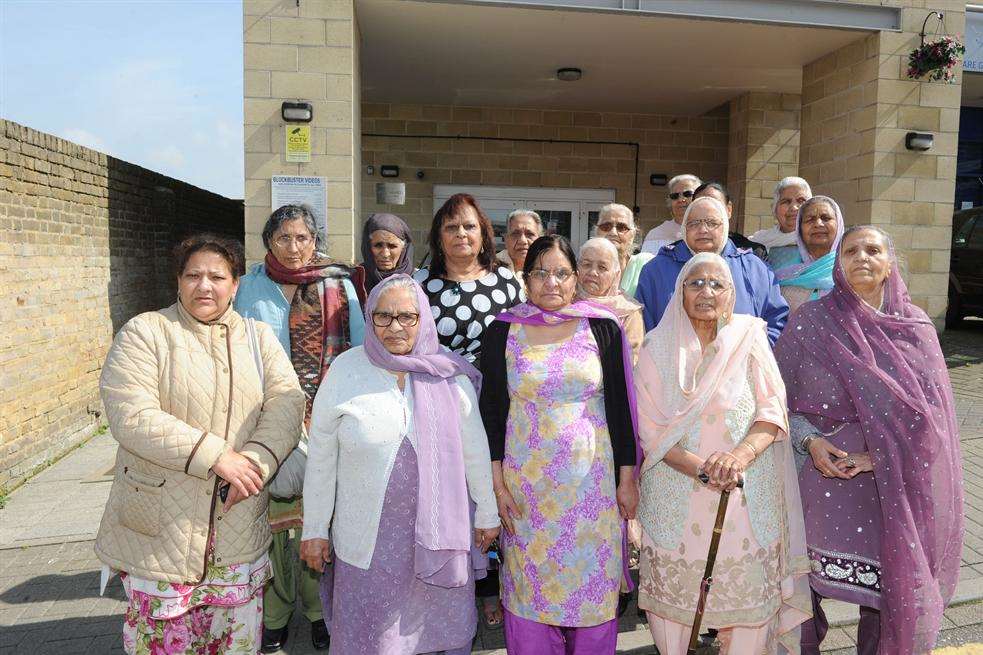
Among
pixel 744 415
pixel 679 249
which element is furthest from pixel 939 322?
pixel 744 415

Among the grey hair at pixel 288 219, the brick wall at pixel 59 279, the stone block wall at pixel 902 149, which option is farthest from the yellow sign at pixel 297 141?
the stone block wall at pixel 902 149

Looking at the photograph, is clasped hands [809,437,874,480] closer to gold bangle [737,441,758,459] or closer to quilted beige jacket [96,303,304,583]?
gold bangle [737,441,758,459]

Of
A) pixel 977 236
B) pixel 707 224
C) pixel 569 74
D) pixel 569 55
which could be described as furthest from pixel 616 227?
pixel 977 236

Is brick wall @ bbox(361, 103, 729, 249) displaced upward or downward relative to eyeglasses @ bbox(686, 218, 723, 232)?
upward

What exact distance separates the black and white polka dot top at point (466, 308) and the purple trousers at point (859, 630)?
1724 mm

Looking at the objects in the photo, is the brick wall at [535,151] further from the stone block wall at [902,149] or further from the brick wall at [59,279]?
the brick wall at [59,279]

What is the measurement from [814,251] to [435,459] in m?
Answer: 2.27

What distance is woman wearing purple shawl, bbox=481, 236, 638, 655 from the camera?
99.6 inches

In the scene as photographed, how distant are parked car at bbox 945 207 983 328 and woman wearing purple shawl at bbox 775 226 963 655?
9127mm

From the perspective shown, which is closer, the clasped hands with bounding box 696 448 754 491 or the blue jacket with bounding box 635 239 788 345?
the clasped hands with bounding box 696 448 754 491

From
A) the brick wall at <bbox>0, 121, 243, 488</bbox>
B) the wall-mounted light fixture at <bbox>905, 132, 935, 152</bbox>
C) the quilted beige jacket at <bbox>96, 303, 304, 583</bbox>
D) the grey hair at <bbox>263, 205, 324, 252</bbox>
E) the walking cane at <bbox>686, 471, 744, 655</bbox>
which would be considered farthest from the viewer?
the wall-mounted light fixture at <bbox>905, 132, 935, 152</bbox>

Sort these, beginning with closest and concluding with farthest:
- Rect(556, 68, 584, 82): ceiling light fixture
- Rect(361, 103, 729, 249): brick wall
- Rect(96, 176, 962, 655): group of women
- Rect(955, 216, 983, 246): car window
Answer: Rect(96, 176, 962, 655): group of women → Rect(556, 68, 584, 82): ceiling light fixture → Rect(361, 103, 729, 249): brick wall → Rect(955, 216, 983, 246): car window

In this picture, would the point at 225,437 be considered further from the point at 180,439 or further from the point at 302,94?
the point at 302,94

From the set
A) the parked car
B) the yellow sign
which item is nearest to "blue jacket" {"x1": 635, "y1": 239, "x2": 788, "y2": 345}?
the yellow sign
